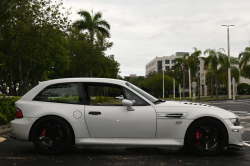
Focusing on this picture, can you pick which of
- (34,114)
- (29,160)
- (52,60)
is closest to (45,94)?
(34,114)

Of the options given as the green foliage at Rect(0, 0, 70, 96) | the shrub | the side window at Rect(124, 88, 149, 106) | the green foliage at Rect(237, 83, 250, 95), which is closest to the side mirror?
the side window at Rect(124, 88, 149, 106)

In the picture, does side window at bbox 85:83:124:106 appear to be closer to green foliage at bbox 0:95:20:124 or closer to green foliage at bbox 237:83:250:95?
green foliage at bbox 0:95:20:124

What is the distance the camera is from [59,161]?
5.45 meters

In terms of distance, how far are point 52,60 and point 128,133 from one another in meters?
19.7

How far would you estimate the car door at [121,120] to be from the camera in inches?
227

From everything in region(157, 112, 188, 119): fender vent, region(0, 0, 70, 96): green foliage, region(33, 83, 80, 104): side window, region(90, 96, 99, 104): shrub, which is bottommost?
region(157, 112, 188, 119): fender vent

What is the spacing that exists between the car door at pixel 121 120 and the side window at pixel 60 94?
39 cm

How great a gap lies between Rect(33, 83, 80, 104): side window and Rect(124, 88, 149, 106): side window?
0.96 m

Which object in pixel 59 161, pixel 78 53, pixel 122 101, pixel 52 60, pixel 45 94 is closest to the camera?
pixel 59 161

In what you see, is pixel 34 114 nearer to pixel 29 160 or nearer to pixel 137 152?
pixel 29 160

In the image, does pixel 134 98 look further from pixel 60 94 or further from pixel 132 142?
pixel 60 94

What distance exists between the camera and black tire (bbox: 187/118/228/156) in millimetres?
5719

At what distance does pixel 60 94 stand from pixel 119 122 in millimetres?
1327

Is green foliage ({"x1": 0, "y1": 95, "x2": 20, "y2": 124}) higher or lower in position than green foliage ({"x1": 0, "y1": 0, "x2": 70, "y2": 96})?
lower
